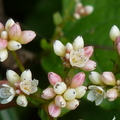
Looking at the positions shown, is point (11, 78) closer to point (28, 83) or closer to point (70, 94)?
point (28, 83)

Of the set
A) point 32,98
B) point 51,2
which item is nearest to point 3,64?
point 51,2

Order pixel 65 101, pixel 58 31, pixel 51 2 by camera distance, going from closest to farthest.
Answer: pixel 65 101 < pixel 58 31 < pixel 51 2

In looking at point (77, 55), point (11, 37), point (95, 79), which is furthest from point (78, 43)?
point (11, 37)

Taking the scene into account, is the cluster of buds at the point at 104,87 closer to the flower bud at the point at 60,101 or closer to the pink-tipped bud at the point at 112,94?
the pink-tipped bud at the point at 112,94

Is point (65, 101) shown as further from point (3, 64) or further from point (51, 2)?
point (51, 2)

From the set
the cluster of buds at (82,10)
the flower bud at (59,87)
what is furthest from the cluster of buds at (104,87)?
the cluster of buds at (82,10)
